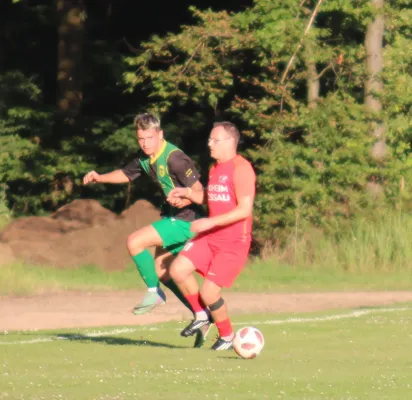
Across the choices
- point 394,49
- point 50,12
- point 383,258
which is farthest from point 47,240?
point 50,12

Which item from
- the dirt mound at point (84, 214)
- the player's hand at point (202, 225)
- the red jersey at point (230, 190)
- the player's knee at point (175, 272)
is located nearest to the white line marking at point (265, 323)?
the player's knee at point (175, 272)

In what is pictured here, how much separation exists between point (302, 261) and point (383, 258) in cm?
141

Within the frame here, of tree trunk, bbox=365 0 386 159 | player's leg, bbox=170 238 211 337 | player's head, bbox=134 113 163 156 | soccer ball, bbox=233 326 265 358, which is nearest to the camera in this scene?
soccer ball, bbox=233 326 265 358

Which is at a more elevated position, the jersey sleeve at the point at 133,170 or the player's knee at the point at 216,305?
the jersey sleeve at the point at 133,170

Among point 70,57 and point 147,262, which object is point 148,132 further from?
point 70,57

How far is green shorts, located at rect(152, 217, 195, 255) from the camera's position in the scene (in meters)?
11.7

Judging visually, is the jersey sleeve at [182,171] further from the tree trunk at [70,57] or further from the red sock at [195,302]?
Answer: the tree trunk at [70,57]

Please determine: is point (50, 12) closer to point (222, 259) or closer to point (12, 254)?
point (12, 254)

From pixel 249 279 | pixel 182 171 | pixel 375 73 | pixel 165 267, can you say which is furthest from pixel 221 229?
pixel 375 73

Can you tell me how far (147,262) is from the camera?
1181 cm

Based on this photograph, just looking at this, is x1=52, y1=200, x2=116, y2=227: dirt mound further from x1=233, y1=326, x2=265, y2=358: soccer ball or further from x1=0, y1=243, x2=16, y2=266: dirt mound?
x1=233, y1=326, x2=265, y2=358: soccer ball

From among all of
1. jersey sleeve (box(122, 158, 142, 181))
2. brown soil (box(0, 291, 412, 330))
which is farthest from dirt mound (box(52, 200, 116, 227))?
jersey sleeve (box(122, 158, 142, 181))

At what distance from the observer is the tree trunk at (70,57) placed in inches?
1203

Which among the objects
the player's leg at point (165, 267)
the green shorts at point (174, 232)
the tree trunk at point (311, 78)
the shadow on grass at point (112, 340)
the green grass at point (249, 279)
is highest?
the tree trunk at point (311, 78)
